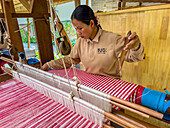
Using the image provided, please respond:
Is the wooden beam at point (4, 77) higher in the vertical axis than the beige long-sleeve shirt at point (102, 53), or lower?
lower

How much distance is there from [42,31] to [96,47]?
81cm

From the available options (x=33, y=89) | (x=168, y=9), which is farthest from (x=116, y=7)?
(x=33, y=89)

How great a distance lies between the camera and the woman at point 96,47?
1329 millimetres

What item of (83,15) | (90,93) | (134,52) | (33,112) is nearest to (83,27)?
(83,15)

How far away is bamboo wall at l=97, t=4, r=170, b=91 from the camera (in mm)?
2141

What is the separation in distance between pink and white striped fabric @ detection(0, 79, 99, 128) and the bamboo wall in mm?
2083

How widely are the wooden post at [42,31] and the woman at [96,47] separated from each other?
19cm

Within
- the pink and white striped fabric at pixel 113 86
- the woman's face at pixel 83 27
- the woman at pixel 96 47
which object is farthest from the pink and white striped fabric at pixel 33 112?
the woman's face at pixel 83 27

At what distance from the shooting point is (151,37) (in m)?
2.32

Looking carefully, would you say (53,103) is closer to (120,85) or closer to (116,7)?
(120,85)

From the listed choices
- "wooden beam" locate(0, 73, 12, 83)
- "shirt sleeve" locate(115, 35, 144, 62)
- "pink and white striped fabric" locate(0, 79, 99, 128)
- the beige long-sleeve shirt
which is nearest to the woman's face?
the beige long-sleeve shirt

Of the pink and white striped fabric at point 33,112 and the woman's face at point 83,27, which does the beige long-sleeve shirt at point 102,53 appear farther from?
the pink and white striped fabric at point 33,112

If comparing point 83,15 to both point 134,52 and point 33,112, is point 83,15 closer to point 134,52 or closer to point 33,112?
point 134,52

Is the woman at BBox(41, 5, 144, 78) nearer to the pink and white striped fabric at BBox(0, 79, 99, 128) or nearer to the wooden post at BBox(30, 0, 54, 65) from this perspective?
the wooden post at BBox(30, 0, 54, 65)
